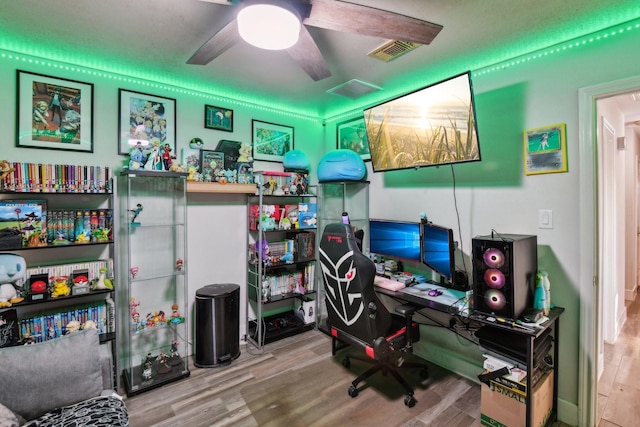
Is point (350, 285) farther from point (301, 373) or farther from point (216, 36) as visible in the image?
point (216, 36)

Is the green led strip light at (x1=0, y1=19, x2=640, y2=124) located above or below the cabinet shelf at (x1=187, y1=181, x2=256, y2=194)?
above

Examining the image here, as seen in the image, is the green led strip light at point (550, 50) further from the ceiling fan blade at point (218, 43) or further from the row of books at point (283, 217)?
the ceiling fan blade at point (218, 43)

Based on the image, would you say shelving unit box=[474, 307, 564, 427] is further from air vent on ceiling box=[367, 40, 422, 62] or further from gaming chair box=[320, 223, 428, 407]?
air vent on ceiling box=[367, 40, 422, 62]

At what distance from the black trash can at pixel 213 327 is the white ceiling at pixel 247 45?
1.92 metres

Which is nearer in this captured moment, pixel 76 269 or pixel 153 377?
pixel 76 269

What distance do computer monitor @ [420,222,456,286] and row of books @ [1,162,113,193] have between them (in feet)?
8.18

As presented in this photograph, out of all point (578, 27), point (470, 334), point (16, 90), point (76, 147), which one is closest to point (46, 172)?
point (76, 147)

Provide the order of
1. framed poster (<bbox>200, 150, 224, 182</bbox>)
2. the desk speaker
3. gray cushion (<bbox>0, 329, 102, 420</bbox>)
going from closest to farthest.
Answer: gray cushion (<bbox>0, 329, 102, 420</bbox>) → the desk speaker → framed poster (<bbox>200, 150, 224, 182</bbox>)

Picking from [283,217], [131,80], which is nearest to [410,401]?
[283,217]

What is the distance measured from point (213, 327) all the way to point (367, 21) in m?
2.55

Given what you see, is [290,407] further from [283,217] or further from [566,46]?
[566,46]

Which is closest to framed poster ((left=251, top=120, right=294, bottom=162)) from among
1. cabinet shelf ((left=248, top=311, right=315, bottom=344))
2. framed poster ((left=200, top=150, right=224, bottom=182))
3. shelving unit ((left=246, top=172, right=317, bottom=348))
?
shelving unit ((left=246, top=172, right=317, bottom=348))

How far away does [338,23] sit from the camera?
1.45m

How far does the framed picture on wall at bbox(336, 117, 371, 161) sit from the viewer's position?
3.43m
